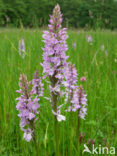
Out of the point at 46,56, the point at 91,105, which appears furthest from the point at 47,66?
the point at 91,105

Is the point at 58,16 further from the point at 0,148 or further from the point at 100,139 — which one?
the point at 100,139

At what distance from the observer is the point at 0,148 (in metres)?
1.64

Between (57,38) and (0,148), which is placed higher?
(57,38)

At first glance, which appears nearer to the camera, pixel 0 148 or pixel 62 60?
pixel 62 60

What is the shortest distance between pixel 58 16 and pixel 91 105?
4.43 feet

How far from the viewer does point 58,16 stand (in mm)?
1160

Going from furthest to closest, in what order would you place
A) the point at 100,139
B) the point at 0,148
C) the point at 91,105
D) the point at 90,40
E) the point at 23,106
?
the point at 90,40 < the point at 91,105 < the point at 100,139 < the point at 0,148 < the point at 23,106

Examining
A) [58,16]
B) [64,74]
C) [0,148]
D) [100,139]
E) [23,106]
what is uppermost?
[58,16]

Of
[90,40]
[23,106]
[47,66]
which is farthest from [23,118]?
[90,40]

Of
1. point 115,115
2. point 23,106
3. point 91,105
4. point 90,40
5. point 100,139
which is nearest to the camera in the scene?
point 23,106

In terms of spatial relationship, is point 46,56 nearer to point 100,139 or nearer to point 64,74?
point 64,74

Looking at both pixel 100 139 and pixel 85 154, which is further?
pixel 100 139

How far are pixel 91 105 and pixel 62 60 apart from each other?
4.10ft

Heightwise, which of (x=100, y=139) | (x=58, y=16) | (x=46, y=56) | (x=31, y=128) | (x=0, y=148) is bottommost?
(x=100, y=139)
